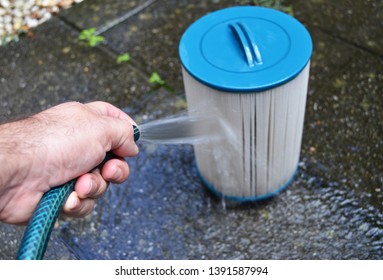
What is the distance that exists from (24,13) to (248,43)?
273 centimetres

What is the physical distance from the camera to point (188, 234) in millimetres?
2416

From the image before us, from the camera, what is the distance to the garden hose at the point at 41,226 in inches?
48.9

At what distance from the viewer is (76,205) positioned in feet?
5.20

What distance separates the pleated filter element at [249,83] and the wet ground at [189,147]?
0.36 meters

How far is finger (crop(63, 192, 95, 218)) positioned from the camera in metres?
1.57

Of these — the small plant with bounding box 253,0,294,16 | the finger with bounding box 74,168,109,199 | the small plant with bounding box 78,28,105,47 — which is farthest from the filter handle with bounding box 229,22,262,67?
the small plant with bounding box 78,28,105,47

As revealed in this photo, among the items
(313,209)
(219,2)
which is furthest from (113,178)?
(219,2)

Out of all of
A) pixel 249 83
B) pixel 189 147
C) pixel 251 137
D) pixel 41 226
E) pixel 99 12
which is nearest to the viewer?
pixel 41 226

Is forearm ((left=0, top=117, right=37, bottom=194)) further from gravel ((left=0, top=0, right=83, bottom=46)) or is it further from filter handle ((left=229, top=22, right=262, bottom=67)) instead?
gravel ((left=0, top=0, right=83, bottom=46))

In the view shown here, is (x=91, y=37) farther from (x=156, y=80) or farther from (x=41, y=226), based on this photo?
(x=41, y=226)

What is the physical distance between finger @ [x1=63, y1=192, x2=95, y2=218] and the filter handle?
0.87 meters

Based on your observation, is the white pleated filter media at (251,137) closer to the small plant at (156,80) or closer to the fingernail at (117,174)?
the fingernail at (117,174)

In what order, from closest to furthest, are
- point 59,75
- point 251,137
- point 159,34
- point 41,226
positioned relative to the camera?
point 41,226
point 251,137
point 59,75
point 159,34

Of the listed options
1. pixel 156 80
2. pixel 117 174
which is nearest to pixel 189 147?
pixel 156 80
